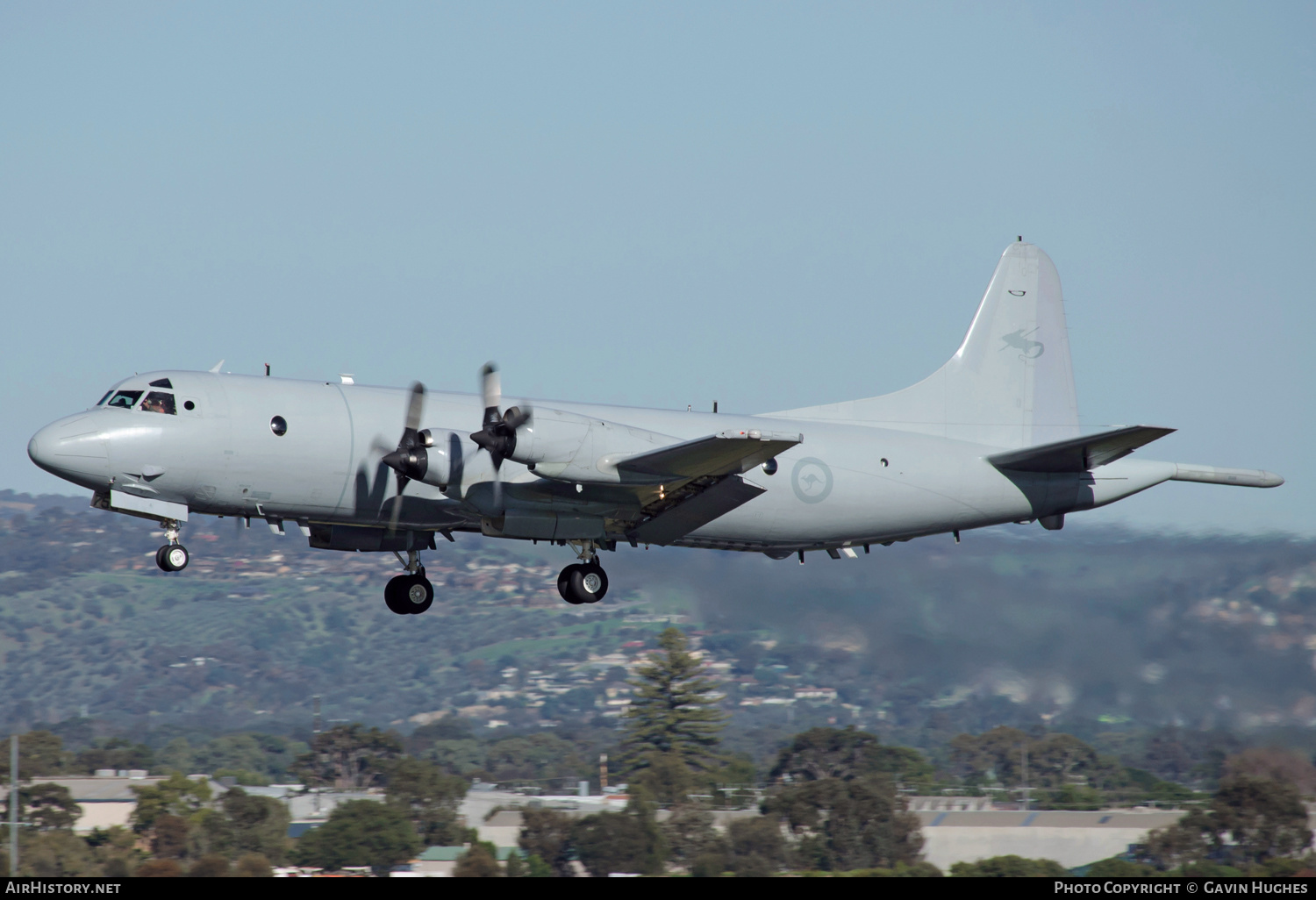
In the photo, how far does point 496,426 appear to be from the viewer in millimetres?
17297

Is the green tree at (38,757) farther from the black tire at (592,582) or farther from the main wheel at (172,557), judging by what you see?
the black tire at (592,582)

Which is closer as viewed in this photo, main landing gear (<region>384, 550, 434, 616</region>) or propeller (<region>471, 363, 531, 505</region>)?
propeller (<region>471, 363, 531, 505</region>)

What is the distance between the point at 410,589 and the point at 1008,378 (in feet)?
34.0

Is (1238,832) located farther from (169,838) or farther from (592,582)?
(169,838)

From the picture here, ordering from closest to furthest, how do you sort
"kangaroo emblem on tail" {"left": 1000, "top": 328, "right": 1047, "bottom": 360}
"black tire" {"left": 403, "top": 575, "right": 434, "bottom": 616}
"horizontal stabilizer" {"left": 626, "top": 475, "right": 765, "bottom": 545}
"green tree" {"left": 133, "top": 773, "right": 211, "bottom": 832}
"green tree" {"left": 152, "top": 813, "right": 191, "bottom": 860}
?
1. "horizontal stabilizer" {"left": 626, "top": 475, "right": 765, "bottom": 545}
2. "black tire" {"left": 403, "top": 575, "right": 434, "bottom": 616}
3. "kangaroo emblem on tail" {"left": 1000, "top": 328, "right": 1047, "bottom": 360}
4. "green tree" {"left": 152, "top": 813, "right": 191, "bottom": 860}
5. "green tree" {"left": 133, "top": 773, "right": 211, "bottom": 832}

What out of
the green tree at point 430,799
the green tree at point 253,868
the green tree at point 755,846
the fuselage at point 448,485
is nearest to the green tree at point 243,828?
the green tree at point 253,868

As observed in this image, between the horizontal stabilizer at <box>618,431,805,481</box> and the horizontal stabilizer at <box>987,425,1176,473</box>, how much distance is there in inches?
188

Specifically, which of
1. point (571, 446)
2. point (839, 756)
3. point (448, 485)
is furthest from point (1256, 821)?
point (448, 485)

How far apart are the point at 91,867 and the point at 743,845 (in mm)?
16242

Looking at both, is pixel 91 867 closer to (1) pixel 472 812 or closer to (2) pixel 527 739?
(1) pixel 472 812

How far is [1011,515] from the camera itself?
2119cm

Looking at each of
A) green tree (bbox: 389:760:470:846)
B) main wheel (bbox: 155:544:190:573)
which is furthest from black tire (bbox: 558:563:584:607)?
green tree (bbox: 389:760:470:846)

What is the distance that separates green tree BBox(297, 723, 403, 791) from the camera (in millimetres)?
50375

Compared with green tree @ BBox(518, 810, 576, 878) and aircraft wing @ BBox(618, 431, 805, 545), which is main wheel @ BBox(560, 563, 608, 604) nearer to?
aircraft wing @ BBox(618, 431, 805, 545)
